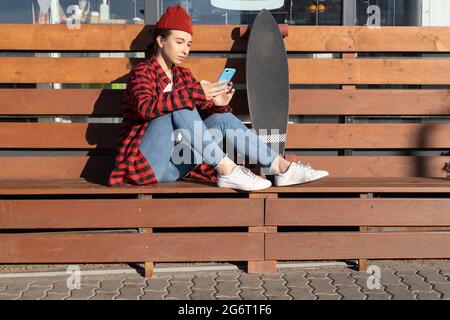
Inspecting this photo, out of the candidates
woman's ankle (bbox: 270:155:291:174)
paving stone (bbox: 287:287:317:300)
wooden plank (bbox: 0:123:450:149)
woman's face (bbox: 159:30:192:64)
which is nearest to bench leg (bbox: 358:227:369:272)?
paving stone (bbox: 287:287:317:300)

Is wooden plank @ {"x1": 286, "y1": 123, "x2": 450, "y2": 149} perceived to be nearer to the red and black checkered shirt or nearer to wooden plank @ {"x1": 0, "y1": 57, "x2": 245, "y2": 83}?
the red and black checkered shirt

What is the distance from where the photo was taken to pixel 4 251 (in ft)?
12.3

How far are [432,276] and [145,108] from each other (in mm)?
1928

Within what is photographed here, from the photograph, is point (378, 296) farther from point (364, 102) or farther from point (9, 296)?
point (9, 296)

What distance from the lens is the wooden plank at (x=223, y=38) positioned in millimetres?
4453

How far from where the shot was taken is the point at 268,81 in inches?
171

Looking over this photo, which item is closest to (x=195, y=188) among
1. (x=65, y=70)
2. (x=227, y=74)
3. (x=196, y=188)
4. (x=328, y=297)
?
(x=196, y=188)

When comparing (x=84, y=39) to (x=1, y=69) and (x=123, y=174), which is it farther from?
(x=123, y=174)

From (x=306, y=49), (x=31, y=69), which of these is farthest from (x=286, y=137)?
(x=31, y=69)

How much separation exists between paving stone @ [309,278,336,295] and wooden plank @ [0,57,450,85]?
4.89ft

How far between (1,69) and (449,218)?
310cm
